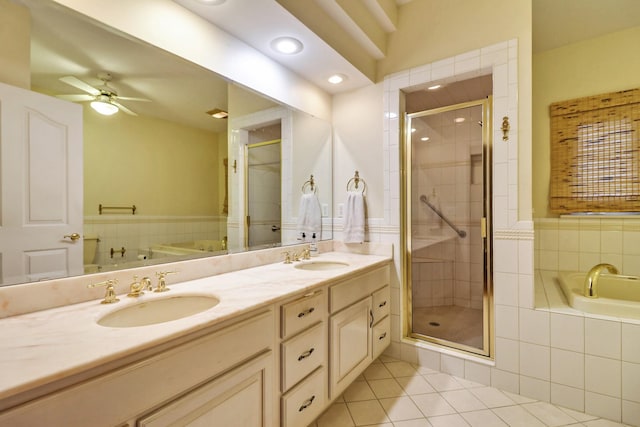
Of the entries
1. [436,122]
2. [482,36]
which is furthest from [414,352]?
[482,36]

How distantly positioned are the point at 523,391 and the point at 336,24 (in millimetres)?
2554

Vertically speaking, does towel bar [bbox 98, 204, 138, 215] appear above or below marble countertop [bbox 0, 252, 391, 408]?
above

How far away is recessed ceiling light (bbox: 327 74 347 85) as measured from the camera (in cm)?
215

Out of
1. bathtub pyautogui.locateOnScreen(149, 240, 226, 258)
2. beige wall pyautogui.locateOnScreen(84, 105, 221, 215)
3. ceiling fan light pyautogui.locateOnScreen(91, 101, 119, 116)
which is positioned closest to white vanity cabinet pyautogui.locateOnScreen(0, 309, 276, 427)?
bathtub pyautogui.locateOnScreen(149, 240, 226, 258)

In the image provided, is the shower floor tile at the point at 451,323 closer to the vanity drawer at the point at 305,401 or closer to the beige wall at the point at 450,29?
the vanity drawer at the point at 305,401

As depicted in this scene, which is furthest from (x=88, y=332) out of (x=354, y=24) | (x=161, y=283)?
(x=354, y=24)

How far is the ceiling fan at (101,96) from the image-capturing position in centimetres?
107

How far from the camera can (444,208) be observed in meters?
2.49

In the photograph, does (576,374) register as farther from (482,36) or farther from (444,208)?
(482,36)

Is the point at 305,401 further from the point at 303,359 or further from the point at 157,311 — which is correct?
the point at 157,311

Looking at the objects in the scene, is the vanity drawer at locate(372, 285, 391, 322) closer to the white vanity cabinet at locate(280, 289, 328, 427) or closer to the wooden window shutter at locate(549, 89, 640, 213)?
→ the white vanity cabinet at locate(280, 289, 328, 427)

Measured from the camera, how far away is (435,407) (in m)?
1.65

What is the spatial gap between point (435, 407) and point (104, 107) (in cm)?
223

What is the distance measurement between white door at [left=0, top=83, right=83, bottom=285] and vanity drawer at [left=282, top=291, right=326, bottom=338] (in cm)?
81
